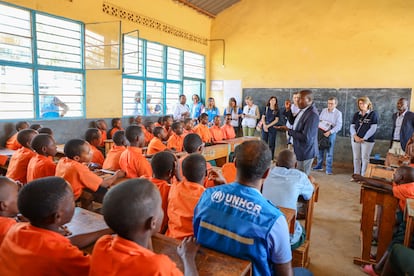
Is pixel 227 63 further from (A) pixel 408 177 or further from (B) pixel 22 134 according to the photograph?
(A) pixel 408 177

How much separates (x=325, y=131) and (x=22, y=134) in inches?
223

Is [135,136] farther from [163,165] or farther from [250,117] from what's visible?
[250,117]

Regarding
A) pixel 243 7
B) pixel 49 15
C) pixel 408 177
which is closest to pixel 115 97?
pixel 49 15

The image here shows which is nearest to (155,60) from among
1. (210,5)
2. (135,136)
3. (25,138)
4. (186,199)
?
(210,5)

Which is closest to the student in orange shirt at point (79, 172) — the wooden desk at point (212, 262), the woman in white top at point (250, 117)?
the wooden desk at point (212, 262)

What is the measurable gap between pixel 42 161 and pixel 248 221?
2237mm

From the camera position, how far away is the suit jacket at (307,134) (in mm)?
3650

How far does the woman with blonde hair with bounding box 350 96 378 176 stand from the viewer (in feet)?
17.9

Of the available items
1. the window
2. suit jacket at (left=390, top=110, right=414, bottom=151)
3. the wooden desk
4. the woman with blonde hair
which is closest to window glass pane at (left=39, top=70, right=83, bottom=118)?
the window

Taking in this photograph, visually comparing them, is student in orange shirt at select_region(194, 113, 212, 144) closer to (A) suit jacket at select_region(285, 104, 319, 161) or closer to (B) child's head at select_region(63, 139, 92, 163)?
(A) suit jacket at select_region(285, 104, 319, 161)

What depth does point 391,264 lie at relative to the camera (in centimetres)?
169

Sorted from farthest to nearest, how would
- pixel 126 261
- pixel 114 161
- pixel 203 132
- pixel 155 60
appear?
pixel 155 60, pixel 203 132, pixel 114 161, pixel 126 261

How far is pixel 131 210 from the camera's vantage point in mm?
1020

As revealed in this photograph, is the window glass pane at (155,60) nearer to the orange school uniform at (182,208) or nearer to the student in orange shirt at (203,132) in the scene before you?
the student in orange shirt at (203,132)
